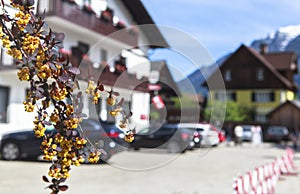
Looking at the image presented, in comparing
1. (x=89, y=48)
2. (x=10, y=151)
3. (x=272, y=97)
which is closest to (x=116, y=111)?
(x=10, y=151)

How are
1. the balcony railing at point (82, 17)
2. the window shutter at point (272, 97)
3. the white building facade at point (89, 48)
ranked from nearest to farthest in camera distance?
the white building facade at point (89, 48), the balcony railing at point (82, 17), the window shutter at point (272, 97)

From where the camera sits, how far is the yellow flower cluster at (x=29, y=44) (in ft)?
5.45

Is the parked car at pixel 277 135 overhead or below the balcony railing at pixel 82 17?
below

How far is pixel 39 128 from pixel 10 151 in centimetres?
1158

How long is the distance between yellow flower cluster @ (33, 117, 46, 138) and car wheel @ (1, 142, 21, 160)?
37.3ft

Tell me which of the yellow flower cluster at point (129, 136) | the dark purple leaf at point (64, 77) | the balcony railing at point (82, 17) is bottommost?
the yellow flower cluster at point (129, 136)

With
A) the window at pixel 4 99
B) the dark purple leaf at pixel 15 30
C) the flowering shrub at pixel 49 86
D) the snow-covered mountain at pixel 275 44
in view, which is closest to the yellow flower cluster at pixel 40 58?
the flowering shrub at pixel 49 86

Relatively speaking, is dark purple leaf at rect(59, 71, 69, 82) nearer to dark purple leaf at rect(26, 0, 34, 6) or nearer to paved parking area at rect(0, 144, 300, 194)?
dark purple leaf at rect(26, 0, 34, 6)

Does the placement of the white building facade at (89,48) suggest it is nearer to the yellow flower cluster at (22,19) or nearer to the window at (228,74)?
the yellow flower cluster at (22,19)

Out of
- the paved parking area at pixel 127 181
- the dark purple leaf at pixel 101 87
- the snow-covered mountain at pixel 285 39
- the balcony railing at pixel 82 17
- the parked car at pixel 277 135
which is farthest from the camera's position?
the parked car at pixel 277 135

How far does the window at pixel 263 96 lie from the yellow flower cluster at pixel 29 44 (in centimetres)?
4538

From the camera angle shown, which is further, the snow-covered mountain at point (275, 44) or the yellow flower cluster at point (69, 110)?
the snow-covered mountain at point (275, 44)

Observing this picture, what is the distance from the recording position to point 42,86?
178 centimetres

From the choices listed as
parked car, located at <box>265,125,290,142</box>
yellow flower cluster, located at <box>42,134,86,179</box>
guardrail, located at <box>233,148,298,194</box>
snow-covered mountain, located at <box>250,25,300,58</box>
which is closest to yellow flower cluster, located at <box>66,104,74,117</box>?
yellow flower cluster, located at <box>42,134,86,179</box>
